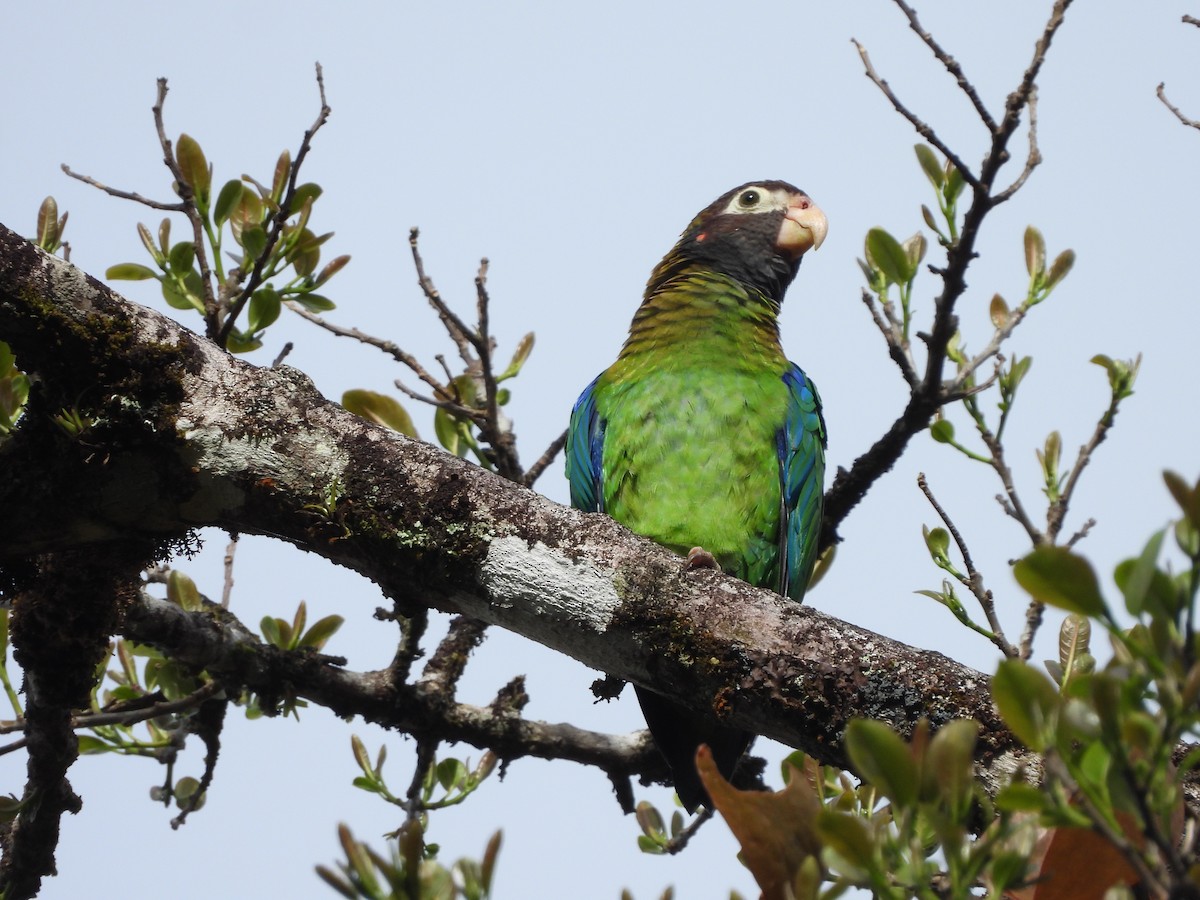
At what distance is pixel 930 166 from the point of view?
9.63 ft

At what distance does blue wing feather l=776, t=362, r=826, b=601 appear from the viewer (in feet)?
12.5

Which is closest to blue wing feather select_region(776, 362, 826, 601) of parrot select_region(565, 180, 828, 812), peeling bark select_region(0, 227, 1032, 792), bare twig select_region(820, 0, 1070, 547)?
parrot select_region(565, 180, 828, 812)

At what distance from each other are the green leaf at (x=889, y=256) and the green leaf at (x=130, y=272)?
2169 mm

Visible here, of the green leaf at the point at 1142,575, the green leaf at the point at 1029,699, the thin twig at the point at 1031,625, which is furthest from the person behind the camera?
the thin twig at the point at 1031,625

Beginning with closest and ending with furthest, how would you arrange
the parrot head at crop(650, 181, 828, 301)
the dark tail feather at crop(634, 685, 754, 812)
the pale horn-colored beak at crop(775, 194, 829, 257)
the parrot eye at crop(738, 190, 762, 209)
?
the dark tail feather at crop(634, 685, 754, 812) → the parrot head at crop(650, 181, 828, 301) → the pale horn-colored beak at crop(775, 194, 829, 257) → the parrot eye at crop(738, 190, 762, 209)

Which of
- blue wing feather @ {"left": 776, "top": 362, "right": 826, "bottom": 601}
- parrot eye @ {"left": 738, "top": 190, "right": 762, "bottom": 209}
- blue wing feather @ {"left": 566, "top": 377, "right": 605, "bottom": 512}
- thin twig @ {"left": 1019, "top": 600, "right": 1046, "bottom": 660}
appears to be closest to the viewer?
thin twig @ {"left": 1019, "top": 600, "right": 1046, "bottom": 660}

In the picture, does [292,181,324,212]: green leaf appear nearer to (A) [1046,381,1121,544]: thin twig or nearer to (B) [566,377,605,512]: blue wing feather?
(B) [566,377,605,512]: blue wing feather

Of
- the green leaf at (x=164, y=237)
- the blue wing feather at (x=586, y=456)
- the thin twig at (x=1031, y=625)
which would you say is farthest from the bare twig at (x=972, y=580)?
the green leaf at (x=164, y=237)

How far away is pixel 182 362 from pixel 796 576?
2213mm

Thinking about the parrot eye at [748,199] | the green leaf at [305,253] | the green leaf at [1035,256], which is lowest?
the green leaf at [305,253]

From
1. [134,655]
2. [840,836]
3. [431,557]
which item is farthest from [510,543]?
[134,655]

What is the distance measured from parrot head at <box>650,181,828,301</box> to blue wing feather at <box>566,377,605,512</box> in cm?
98

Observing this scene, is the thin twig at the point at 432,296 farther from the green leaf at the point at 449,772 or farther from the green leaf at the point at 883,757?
the green leaf at the point at 883,757

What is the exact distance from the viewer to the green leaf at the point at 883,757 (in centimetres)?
106
